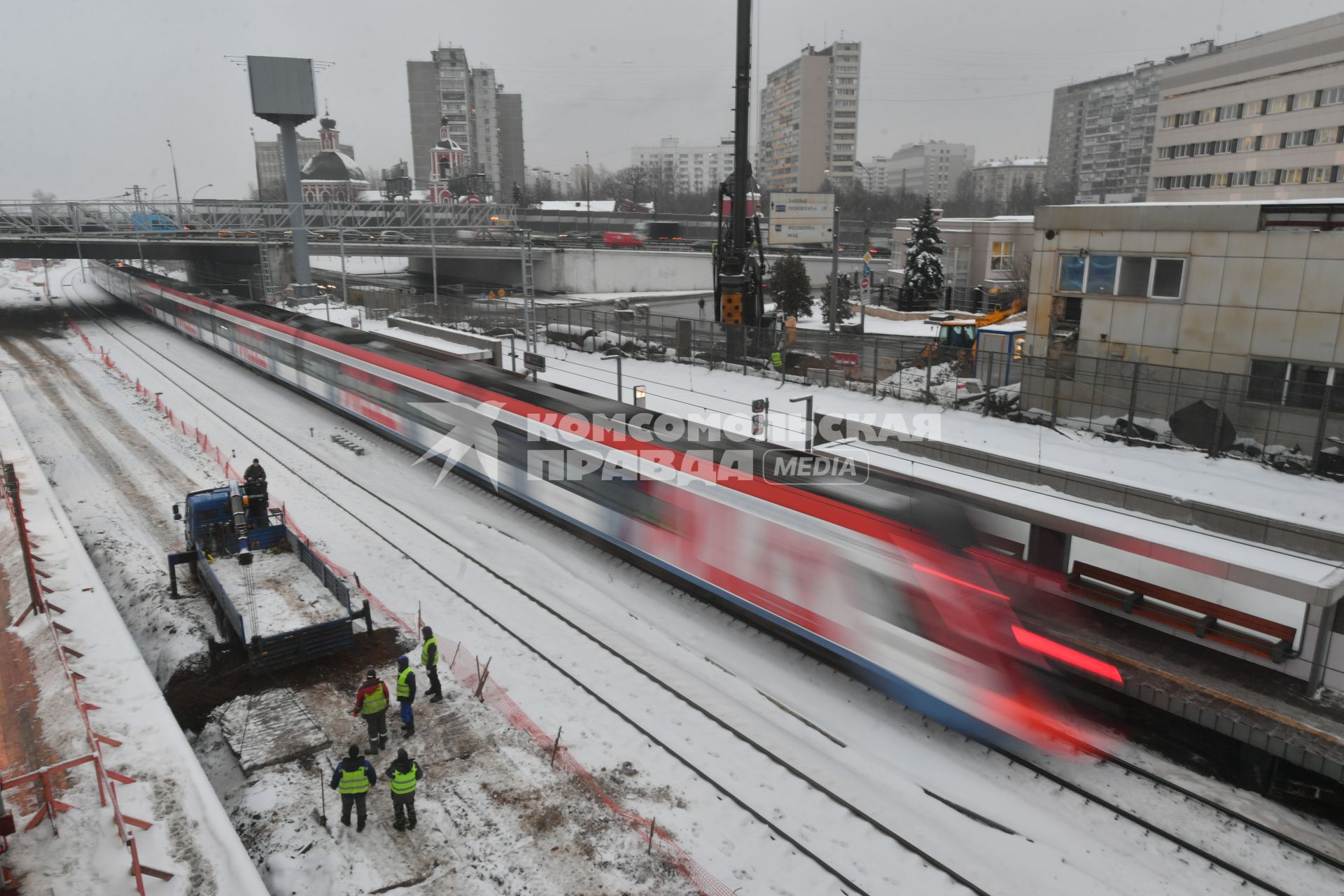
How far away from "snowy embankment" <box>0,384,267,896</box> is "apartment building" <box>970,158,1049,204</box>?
18131 cm

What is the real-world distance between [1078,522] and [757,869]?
21.6 ft

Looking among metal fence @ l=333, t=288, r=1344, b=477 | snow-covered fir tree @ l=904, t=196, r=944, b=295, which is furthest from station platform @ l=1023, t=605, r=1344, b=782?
snow-covered fir tree @ l=904, t=196, r=944, b=295

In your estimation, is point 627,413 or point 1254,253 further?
point 1254,253

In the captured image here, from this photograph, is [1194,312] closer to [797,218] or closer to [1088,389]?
[1088,389]

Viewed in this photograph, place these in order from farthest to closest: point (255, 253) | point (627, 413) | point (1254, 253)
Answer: point (255, 253) → point (1254, 253) → point (627, 413)

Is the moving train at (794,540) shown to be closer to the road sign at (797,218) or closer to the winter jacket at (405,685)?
the winter jacket at (405,685)

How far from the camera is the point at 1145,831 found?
9.69 m

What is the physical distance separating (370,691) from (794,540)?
239 inches

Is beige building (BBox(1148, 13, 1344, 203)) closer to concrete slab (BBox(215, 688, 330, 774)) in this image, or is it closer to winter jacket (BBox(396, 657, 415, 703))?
winter jacket (BBox(396, 657, 415, 703))

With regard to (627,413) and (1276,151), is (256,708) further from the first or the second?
(1276,151)

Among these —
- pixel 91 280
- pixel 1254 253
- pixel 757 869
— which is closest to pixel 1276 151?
pixel 1254 253

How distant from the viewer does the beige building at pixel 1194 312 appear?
20234 mm

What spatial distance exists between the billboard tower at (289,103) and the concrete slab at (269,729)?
45165 millimetres

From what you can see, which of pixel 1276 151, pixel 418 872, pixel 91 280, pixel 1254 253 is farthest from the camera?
pixel 91 280
